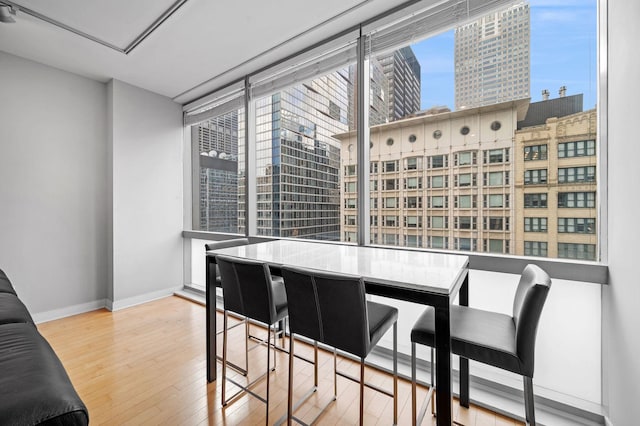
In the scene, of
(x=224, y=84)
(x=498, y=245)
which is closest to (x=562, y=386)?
(x=498, y=245)

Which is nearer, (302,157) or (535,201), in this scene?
(535,201)

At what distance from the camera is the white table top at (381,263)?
3.95ft

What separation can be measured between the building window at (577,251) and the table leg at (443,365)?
115cm

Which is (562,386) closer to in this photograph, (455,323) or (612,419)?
(612,419)

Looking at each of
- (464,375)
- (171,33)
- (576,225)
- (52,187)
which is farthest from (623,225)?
(52,187)

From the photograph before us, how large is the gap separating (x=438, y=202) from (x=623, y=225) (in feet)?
3.15

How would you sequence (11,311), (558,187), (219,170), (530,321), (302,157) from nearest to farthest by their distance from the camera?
(530,321)
(11,311)
(558,187)
(302,157)
(219,170)

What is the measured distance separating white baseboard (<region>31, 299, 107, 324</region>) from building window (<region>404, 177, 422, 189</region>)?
3907mm

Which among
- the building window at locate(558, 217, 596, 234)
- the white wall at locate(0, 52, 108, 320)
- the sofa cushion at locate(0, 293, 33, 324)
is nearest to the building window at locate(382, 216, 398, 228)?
the building window at locate(558, 217, 596, 234)

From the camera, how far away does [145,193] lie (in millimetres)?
3816

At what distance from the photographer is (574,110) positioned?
1.68 metres

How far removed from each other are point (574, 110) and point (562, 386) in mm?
1649

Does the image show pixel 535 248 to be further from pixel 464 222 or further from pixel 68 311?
pixel 68 311

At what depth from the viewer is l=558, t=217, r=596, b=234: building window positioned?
5.40 feet
